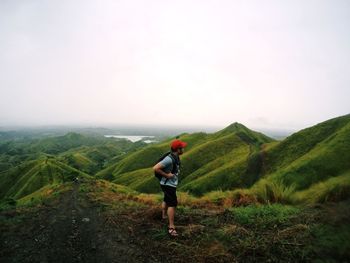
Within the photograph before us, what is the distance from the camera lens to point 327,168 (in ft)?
150

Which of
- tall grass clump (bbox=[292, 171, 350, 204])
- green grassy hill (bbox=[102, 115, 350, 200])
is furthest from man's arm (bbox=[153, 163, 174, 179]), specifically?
green grassy hill (bbox=[102, 115, 350, 200])

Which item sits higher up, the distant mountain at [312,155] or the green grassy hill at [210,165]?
the distant mountain at [312,155]

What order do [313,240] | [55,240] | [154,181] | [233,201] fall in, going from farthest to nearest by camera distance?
1. [154,181]
2. [233,201]
3. [55,240]
4. [313,240]

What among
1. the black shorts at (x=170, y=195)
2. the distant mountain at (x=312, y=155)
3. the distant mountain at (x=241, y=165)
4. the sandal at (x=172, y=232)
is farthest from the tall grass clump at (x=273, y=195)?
the distant mountain at (x=312, y=155)

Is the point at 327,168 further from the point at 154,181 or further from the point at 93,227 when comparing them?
the point at 93,227

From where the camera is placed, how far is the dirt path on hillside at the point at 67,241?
22.2 feet

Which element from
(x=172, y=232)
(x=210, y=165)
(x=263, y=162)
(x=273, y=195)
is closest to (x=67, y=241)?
(x=172, y=232)

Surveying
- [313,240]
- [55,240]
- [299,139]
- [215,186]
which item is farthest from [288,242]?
[299,139]

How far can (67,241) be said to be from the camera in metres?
7.85

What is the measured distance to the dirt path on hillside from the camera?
22.2 ft

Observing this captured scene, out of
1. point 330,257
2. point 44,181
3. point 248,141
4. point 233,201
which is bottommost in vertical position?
point 44,181

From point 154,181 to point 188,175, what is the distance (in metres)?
9.06

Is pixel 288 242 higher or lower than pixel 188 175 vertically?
higher

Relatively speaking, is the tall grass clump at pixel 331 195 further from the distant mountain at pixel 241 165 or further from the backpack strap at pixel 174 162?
the backpack strap at pixel 174 162
